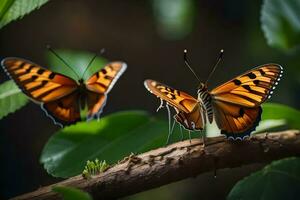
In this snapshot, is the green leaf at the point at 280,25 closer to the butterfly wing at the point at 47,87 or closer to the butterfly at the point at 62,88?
the butterfly at the point at 62,88

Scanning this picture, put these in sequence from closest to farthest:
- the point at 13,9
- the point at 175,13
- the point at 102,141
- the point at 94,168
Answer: the point at 94,168, the point at 13,9, the point at 102,141, the point at 175,13

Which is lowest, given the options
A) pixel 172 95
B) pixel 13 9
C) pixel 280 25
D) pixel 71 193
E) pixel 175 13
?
pixel 71 193

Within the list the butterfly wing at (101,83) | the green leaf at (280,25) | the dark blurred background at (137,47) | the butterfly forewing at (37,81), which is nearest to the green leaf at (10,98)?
the butterfly forewing at (37,81)

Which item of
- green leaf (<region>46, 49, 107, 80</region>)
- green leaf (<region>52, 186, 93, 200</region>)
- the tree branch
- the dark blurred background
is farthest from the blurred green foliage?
green leaf (<region>52, 186, 93, 200</region>)

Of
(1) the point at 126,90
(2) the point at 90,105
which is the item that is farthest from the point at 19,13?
(1) the point at 126,90

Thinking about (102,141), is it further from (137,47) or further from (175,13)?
(137,47)

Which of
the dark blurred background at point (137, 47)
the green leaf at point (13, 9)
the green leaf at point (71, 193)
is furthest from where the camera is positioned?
the dark blurred background at point (137, 47)

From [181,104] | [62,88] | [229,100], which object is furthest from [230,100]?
[62,88]
